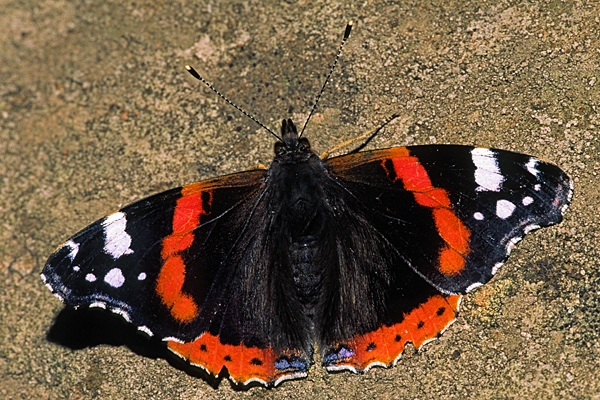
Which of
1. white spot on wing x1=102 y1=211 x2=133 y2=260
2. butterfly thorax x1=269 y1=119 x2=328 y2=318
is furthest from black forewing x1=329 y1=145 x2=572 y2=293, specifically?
A: white spot on wing x1=102 y1=211 x2=133 y2=260

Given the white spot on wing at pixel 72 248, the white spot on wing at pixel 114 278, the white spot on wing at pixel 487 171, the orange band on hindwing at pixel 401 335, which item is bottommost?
the orange band on hindwing at pixel 401 335

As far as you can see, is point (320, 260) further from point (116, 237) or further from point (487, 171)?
point (116, 237)

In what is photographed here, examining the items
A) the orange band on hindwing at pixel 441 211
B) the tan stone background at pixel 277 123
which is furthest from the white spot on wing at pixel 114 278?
the orange band on hindwing at pixel 441 211

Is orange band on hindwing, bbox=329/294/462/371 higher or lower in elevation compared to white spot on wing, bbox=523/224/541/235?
lower

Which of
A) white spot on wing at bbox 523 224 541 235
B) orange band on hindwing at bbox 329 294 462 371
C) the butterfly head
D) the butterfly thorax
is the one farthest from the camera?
the butterfly head

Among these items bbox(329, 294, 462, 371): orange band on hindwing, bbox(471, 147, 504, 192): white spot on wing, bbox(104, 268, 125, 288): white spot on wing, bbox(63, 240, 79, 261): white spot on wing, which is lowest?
bbox(329, 294, 462, 371): orange band on hindwing

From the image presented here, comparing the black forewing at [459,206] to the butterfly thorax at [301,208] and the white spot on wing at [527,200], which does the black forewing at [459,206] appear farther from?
the butterfly thorax at [301,208]

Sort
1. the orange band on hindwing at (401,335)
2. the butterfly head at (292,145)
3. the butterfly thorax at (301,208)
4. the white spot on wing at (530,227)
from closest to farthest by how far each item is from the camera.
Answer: the white spot on wing at (530,227) → the orange band on hindwing at (401,335) → the butterfly thorax at (301,208) → the butterfly head at (292,145)

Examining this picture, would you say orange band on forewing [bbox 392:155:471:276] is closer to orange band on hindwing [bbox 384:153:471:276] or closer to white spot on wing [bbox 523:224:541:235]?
orange band on hindwing [bbox 384:153:471:276]

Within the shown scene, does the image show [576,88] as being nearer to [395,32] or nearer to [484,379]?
[395,32]
